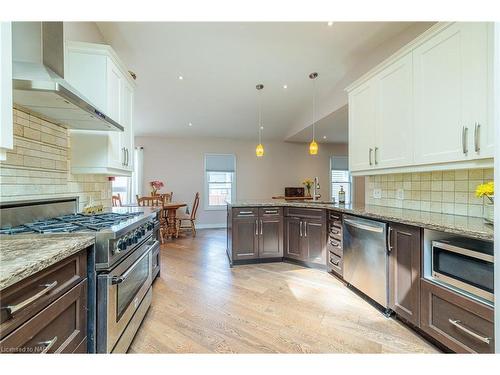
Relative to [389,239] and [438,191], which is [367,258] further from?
[438,191]

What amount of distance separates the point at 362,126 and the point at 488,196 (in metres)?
1.45

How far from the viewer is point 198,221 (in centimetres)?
649

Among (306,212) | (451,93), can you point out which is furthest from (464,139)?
(306,212)

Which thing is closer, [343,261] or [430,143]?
[430,143]

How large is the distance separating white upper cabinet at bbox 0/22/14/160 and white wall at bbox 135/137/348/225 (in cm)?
566

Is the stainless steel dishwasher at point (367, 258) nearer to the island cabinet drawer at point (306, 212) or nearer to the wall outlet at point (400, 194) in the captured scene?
the island cabinet drawer at point (306, 212)

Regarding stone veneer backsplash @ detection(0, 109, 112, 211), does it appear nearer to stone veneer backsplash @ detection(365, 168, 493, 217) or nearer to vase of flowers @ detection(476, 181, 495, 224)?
vase of flowers @ detection(476, 181, 495, 224)

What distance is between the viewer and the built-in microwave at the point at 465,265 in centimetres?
131

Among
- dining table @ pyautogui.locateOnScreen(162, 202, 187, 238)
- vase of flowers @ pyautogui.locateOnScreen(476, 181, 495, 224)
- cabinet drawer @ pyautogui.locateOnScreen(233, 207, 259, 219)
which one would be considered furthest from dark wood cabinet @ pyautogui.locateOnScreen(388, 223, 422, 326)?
dining table @ pyautogui.locateOnScreen(162, 202, 187, 238)

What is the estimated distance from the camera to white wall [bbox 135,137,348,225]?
20.7 ft

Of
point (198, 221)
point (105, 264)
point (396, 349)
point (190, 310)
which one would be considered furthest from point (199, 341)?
point (198, 221)
